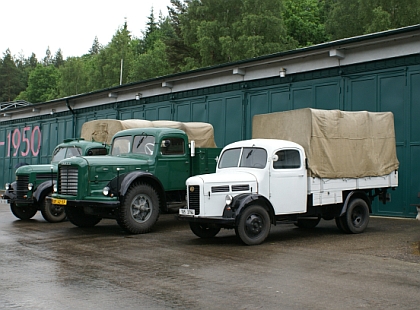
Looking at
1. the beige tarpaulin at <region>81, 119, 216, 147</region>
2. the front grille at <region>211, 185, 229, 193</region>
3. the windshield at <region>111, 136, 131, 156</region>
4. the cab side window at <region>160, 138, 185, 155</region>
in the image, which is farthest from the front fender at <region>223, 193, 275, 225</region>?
the beige tarpaulin at <region>81, 119, 216, 147</region>

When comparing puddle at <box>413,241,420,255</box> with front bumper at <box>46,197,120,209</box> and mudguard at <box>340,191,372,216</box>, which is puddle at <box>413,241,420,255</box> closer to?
mudguard at <box>340,191,372,216</box>

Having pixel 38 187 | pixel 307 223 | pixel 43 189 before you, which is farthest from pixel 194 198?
pixel 38 187

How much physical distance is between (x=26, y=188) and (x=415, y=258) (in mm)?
10325

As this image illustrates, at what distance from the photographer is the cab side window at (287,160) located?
10656 millimetres

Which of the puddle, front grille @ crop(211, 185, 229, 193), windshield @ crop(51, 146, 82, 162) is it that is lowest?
the puddle

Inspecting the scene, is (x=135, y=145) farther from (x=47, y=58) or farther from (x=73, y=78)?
(x=47, y=58)

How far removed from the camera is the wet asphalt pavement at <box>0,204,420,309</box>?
5.97 meters

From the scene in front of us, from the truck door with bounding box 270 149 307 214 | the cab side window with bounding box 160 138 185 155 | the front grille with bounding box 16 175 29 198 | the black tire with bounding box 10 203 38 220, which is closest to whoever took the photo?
the truck door with bounding box 270 149 307 214

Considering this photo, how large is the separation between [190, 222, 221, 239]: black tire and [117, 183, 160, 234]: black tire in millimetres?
1514

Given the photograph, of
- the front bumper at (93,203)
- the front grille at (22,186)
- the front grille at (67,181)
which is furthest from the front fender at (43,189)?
the front bumper at (93,203)

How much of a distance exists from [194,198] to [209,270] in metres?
2.82

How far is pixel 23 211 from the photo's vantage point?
15570 millimetres

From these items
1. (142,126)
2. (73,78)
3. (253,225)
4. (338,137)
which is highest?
(73,78)

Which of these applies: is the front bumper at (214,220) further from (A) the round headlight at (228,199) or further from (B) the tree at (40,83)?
(B) the tree at (40,83)
